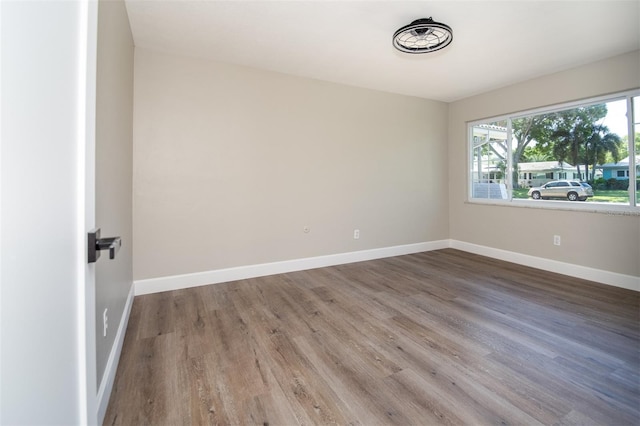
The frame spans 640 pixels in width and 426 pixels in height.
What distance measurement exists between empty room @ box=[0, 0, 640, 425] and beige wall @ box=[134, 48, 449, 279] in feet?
0.08

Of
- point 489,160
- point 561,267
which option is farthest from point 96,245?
point 489,160

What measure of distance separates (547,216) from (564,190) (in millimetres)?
377

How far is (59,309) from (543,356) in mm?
2498

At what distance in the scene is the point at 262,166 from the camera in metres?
3.44

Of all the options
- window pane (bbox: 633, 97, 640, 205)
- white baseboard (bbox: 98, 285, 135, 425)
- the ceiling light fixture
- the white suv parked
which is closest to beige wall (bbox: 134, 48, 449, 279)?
white baseboard (bbox: 98, 285, 135, 425)

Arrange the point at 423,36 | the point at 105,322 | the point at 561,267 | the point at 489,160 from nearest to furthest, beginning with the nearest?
the point at 105,322 → the point at 423,36 → the point at 561,267 → the point at 489,160

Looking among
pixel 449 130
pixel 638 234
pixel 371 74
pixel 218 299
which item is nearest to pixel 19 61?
pixel 218 299

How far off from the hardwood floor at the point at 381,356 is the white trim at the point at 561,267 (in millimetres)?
159

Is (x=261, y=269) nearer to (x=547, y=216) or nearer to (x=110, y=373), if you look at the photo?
(x=110, y=373)

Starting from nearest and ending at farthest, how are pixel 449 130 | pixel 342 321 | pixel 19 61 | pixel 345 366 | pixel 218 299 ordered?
pixel 19 61
pixel 345 366
pixel 342 321
pixel 218 299
pixel 449 130

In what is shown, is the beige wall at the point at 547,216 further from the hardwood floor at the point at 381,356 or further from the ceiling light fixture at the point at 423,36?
the ceiling light fixture at the point at 423,36

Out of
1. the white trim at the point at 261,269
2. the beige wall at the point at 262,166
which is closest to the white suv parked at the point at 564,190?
the beige wall at the point at 262,166

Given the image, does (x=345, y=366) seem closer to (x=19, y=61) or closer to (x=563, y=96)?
(x=19, y=61)

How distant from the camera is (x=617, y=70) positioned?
10.2ft
